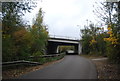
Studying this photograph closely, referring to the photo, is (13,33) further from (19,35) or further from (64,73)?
(64,73)

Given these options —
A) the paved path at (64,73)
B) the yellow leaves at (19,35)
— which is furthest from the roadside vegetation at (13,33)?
the paved path at (64,73)

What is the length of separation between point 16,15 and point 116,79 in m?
6.86

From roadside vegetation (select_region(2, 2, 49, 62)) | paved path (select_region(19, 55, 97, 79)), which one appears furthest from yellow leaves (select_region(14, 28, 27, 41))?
paved path (select_region(19, 55, 97, 79))

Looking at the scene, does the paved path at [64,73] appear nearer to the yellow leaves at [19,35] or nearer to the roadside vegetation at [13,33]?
the roadside vegetation at [13,33]

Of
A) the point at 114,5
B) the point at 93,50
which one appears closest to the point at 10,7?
the point at 114,5

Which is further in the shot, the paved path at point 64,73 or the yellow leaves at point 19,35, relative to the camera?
the yellow leaves at point 19,35

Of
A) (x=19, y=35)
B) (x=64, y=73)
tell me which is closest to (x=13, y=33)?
(x=19, y=35)

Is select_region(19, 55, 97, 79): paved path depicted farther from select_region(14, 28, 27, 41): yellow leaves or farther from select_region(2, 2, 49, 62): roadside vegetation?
select_region(14, 28, 27, 41): yellow leaves

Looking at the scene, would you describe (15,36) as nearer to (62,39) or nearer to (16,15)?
(16,15)

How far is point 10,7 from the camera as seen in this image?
9.20m

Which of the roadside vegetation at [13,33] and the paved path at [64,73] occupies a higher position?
the roadside vegetation at [13,33]

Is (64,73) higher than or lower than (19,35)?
lower

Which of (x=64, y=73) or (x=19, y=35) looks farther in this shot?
(x=19, y=35)

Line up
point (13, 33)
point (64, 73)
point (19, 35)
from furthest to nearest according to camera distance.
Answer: point (19, 35) < point (13, 33) < point (64, 73)
